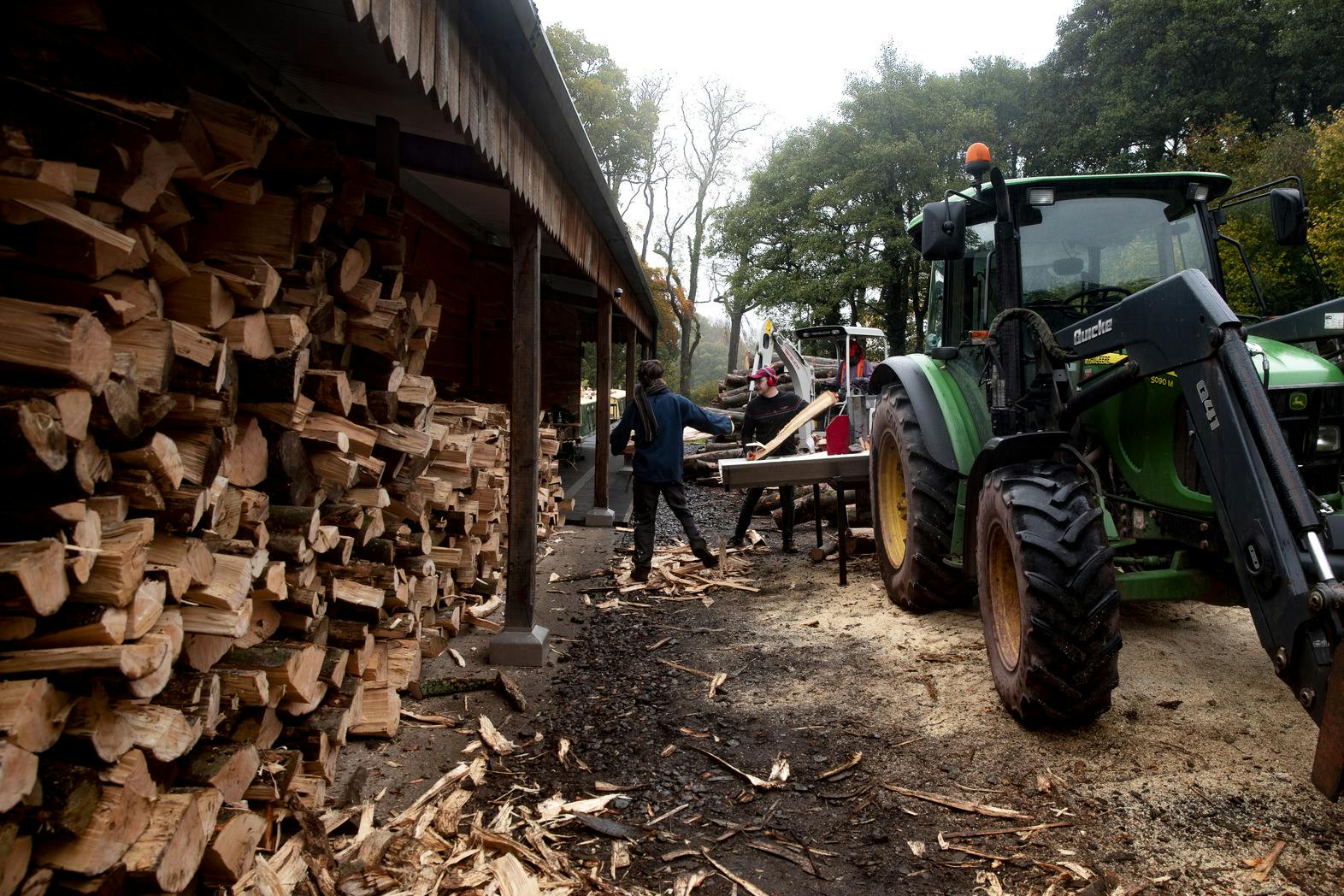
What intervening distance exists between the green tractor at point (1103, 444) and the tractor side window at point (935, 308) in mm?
27

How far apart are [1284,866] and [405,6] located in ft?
13.6

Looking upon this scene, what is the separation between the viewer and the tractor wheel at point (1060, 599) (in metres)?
3.69

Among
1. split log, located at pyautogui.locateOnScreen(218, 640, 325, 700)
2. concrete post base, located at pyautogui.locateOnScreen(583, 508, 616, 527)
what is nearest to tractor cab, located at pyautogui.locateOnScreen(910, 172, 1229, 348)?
split log, located at pyautogui.locateOnScreen(218, 640, 325, 700)

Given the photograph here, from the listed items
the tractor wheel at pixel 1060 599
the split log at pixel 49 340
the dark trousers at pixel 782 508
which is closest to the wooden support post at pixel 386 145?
the split log at pixel 49 340

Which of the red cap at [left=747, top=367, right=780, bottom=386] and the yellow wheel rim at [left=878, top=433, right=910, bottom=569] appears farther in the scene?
the red cap at [left=747, top=367, right=780, bottom=386]

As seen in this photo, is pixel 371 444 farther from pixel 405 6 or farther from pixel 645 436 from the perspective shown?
pixel 645 436

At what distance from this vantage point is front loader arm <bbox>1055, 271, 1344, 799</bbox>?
2.73 metres

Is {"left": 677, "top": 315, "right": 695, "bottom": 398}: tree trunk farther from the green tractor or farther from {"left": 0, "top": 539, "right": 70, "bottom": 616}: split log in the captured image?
{"left": 0, "top": 539, "right": 70, "bottom": 616}: split log

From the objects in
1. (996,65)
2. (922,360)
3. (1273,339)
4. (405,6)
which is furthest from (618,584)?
(996,65)

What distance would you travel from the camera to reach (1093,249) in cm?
516

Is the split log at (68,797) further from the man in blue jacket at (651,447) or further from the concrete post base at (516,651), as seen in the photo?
the man in blue jacket at (651,447)

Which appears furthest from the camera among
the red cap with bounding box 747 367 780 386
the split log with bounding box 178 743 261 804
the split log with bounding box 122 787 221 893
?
the red cap with bounding box 747 367 780 386

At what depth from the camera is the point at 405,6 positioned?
9.45 ft

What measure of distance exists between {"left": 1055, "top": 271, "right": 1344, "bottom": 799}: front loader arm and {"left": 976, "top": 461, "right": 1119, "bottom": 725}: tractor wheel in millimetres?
570
